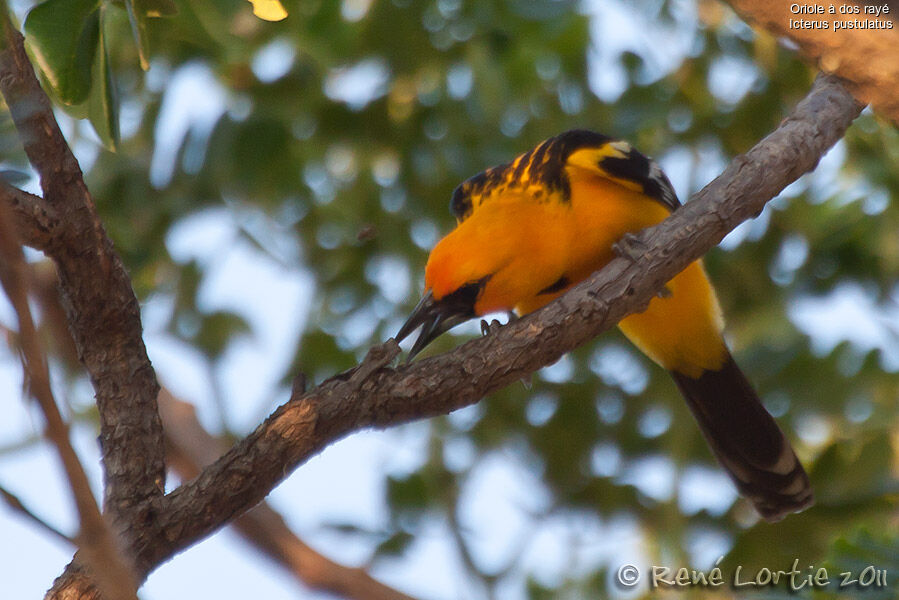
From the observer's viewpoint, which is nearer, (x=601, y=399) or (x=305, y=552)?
(x=305, y=552)

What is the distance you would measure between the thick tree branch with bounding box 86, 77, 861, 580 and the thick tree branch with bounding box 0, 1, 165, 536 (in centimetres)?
15

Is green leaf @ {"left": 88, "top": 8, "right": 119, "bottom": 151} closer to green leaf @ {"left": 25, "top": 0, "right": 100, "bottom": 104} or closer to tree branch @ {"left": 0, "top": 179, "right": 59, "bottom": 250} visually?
green leaf @ {"left": 25, "top": 0, "right": 100, "bottom": 104}

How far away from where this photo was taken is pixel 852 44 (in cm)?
130

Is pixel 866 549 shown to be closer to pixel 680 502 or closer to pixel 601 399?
pixel 680 502

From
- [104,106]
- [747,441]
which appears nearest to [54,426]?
[104,106]

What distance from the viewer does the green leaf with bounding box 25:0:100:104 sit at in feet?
7.38

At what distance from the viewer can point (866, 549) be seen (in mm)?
2689

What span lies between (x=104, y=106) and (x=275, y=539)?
238cm

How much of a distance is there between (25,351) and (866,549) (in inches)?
96.4

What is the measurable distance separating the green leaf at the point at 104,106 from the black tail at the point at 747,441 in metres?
2.76

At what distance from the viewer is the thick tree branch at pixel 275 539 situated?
13.5 feet

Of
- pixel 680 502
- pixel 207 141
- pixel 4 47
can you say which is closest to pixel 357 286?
pixel 207 141

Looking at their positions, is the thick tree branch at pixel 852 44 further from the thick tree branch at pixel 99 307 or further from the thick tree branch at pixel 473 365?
the thick tree branch at pixel 99 307

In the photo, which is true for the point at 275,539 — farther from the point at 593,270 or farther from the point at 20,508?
the point at 20,508
